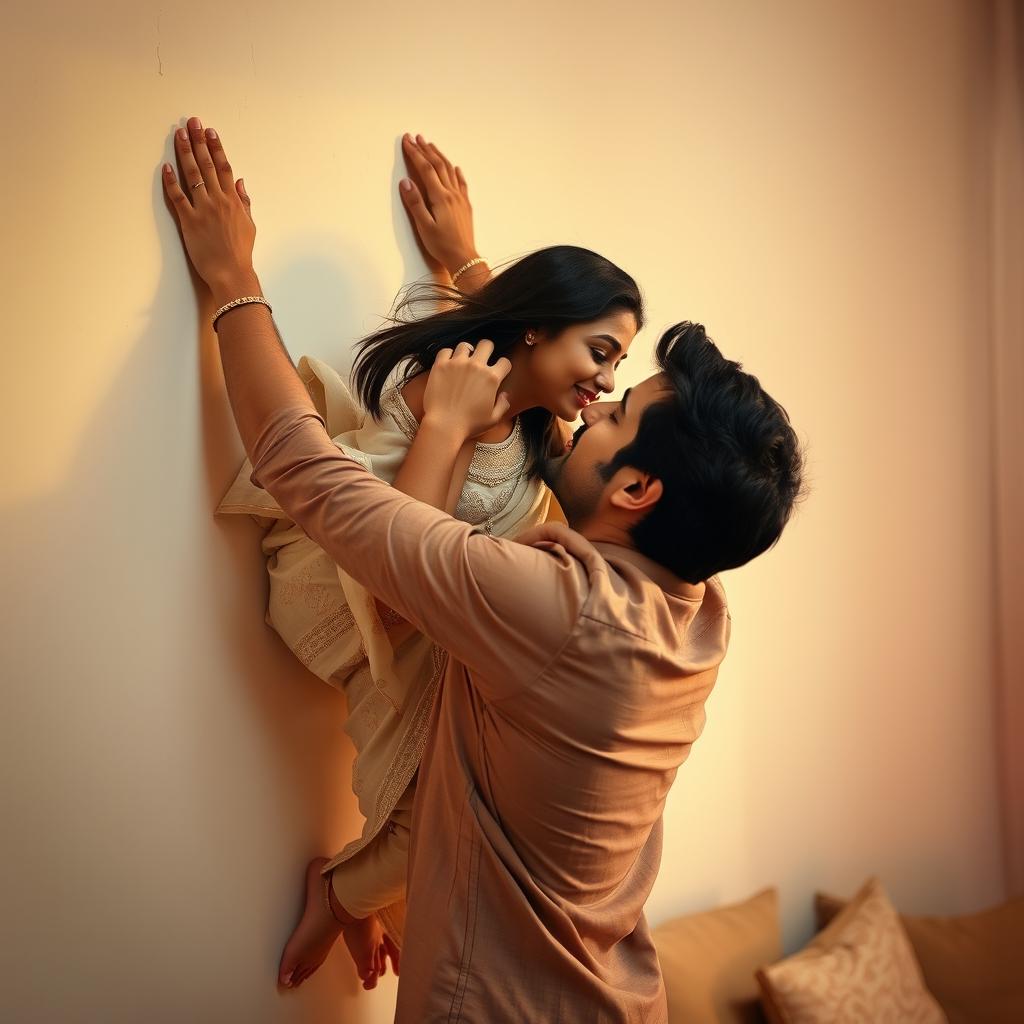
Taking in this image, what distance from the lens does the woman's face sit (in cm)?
164

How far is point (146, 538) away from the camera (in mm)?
1624

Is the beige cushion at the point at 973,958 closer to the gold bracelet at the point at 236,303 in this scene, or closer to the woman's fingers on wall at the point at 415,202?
the woman's fingers on wall at the point at 415,202

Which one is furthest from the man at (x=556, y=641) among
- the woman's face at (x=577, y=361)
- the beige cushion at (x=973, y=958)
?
the beige cushion at (x=973, y=958)

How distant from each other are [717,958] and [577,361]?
143cm

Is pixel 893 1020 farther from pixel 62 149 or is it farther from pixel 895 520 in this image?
pixel 62 149

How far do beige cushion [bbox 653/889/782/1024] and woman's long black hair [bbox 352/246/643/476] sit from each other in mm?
1369

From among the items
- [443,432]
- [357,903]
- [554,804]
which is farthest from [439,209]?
[357,903]

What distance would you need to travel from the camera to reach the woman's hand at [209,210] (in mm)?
1604

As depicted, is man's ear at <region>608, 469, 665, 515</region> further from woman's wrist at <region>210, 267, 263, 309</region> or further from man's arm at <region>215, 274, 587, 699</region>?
woman's wrist at <region>210, 267, 263, 309</region>

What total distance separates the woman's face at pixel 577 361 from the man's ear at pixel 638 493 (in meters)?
0.21

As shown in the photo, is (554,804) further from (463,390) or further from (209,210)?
(209,210)

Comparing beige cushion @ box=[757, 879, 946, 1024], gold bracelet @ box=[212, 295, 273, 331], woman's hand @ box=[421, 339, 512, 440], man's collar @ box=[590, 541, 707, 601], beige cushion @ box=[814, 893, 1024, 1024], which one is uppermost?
gold bracelet @ box=[212, 295, 273, 331]

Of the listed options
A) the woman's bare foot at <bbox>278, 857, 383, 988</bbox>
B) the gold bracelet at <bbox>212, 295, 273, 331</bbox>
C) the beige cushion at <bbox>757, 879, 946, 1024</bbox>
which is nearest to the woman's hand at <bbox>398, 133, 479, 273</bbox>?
the gold bracelet at <bbox>212, 295, 273, 331</bbox>

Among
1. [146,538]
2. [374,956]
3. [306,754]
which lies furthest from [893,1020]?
[146,538]
